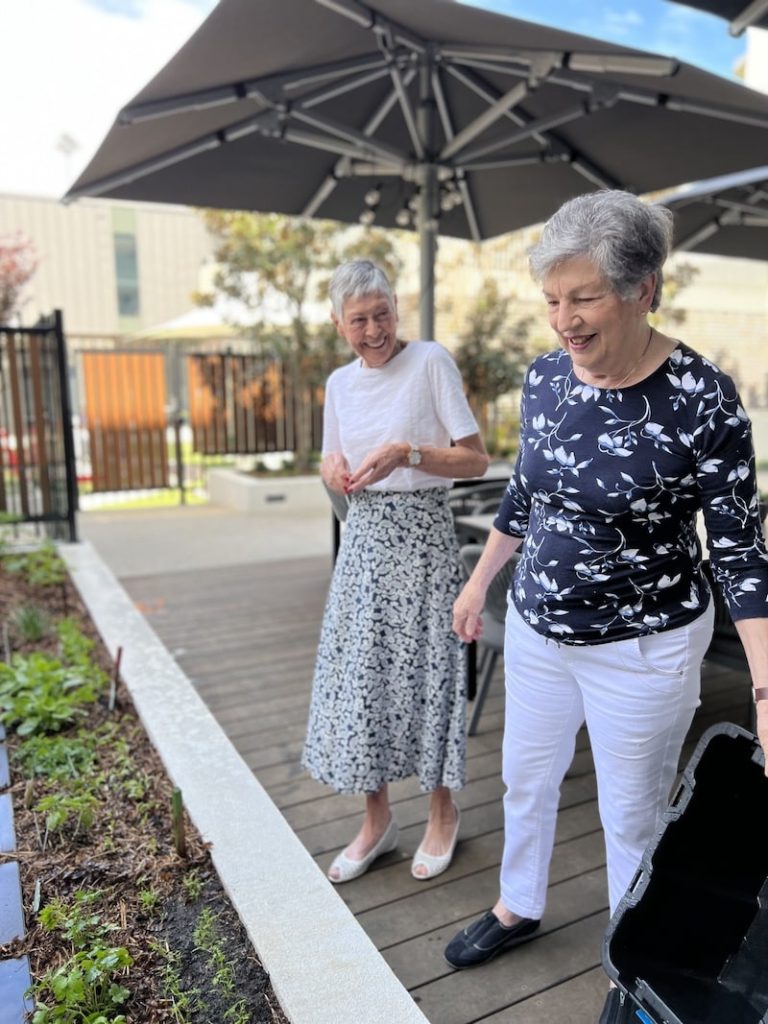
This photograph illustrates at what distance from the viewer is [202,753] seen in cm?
243

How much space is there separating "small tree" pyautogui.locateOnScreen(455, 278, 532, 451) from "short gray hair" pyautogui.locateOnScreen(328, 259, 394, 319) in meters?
8.04

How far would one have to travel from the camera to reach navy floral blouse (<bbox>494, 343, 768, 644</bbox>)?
1257mm

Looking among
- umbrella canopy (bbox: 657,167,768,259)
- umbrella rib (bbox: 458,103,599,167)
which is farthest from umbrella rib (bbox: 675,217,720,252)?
umbrella rib (bbox: 458,103,599,167)

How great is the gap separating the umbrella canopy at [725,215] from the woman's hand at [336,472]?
168 inches

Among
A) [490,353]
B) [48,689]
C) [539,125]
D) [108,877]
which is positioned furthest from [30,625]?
[490,353]

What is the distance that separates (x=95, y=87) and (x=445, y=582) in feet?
85.2

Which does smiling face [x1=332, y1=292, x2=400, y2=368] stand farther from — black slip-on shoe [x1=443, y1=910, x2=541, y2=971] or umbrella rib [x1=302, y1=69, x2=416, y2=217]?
umbrella rib [x1=302, y1=69, x2=416, y2=217]

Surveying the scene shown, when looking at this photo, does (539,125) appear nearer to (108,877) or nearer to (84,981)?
(108,877)

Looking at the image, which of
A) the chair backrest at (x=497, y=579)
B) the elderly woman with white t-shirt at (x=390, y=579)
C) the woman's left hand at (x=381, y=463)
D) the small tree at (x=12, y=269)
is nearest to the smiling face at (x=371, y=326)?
the elderly woman with white t-shirt at (x=390, y=579)

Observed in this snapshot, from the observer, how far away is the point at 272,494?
8617 millimetres

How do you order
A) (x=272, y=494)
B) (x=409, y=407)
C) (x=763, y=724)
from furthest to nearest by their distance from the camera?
1. (x=272, y=494)
2. (x=409, y=407)
3. (x=763, y=724)

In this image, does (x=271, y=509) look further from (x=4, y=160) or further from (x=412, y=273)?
(x=4, y=160)

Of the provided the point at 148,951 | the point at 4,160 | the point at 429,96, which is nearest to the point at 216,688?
the point at 148,951

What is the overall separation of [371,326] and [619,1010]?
1.49 meters
